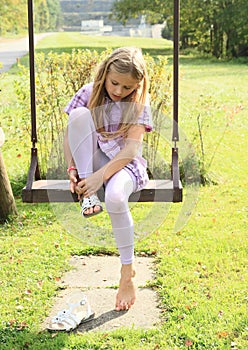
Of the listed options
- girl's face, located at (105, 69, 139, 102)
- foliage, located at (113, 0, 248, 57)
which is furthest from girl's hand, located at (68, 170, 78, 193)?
foliage, located at (113, 0, 248, 57)

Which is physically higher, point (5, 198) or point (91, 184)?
point (91, 184)

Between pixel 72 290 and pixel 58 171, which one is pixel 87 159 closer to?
pixel 72 290

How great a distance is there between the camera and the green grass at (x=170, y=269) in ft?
10.2

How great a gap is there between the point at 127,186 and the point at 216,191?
2623 millimetres

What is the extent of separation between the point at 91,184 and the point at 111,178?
104 millimetres

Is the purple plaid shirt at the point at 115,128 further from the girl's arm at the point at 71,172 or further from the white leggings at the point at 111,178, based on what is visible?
the girl's arm at the point at 71,172

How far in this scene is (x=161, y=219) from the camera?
16.4 ft

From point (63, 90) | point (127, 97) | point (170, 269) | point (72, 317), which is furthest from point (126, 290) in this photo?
point (63, 90)

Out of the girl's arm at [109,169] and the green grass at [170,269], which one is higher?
the girl's arm at [109,169]

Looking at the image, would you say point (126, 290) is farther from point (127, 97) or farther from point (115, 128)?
point (127, 97)

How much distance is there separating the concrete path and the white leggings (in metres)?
13.2

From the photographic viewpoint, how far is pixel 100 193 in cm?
320

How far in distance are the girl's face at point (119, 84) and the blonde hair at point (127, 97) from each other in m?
0.02

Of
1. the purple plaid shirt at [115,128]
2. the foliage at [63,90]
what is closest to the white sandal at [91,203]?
the purple plaid shirt at [115,128]
